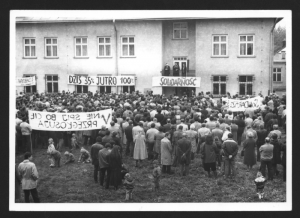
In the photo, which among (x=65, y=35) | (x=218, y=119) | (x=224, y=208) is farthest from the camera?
(x=65, y=35)

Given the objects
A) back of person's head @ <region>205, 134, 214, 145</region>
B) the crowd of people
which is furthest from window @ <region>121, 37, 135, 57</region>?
back of person's head @ <region>205, 134, 214, 145</region>

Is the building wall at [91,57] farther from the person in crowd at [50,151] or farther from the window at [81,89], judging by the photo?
the person in crowd at [50,151]

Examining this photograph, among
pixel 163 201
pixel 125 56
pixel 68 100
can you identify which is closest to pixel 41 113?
pixel 68 100

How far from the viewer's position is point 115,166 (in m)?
10.7

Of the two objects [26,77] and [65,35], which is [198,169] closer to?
[26,77]

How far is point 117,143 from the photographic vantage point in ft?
38.5

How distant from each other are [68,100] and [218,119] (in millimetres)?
6193

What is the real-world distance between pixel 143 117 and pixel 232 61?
8344 mm

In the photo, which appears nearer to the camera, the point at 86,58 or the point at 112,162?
the point at 112,162

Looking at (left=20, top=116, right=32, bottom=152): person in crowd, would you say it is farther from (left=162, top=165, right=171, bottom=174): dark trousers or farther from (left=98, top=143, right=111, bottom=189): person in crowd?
(left=162, top=165, right=171, bottom=174): dark trousers

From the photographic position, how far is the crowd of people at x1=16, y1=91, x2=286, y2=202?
11.0 m

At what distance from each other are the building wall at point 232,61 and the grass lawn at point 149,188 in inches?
329

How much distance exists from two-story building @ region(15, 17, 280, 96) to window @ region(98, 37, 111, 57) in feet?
0.15

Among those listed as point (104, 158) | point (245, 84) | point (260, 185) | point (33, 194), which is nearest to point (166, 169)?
point (104, 158)
